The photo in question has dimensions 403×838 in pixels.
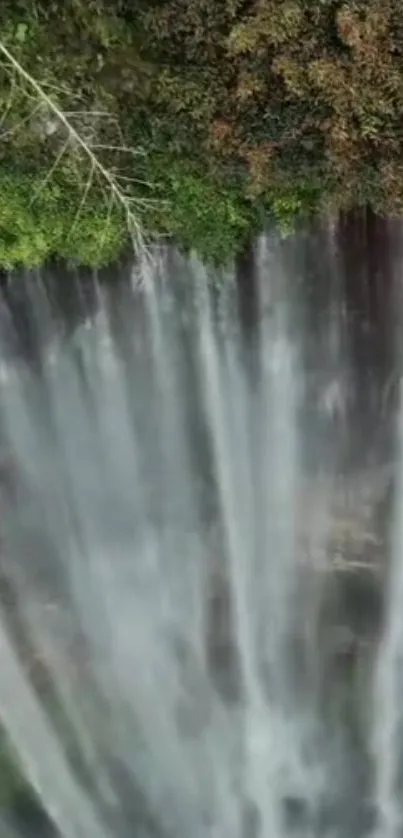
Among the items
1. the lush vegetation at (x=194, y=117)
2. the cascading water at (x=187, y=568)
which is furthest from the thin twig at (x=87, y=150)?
the cascading water at (x=187, y=568)

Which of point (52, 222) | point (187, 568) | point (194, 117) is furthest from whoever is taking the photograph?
point (187, 568)

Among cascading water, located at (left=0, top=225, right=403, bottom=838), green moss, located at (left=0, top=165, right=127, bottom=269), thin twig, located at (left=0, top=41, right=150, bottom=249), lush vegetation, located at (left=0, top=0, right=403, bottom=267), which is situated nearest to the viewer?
lush vegetation, located at (left=0, top=0, right=403, bottom=267)

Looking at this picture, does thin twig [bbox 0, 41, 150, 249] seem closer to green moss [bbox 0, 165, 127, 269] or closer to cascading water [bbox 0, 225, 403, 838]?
green moss [bbox 0, 165, 127, 269]

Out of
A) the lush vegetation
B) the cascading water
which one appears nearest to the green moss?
the lush vegetation

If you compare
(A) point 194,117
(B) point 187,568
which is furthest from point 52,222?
(B) point 187,568

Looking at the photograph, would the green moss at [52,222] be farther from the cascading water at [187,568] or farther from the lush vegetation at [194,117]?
the cascading water at [187,568]

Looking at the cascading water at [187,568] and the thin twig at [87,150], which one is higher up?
the thin twig at [87,150]

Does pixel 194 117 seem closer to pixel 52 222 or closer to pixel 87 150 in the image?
pixel 87 150
